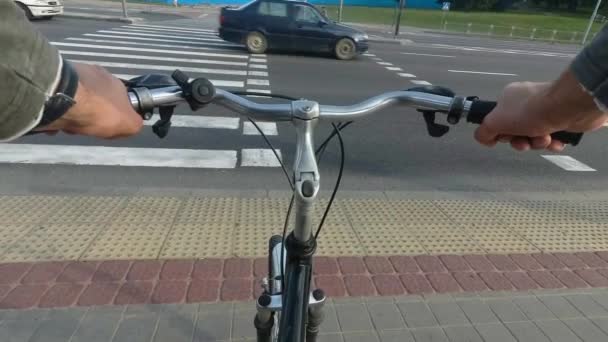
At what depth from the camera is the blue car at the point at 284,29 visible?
12.9 meters

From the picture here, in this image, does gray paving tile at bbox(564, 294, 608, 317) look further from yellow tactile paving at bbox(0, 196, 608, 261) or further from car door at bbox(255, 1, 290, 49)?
car door at bbox(255, 1, 290, 49)

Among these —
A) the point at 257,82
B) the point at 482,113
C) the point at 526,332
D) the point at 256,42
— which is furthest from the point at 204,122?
the point at 256,42

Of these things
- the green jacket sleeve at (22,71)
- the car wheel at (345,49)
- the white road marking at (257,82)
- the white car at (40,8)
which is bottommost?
the white road marking at (257,82)

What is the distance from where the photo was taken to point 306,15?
1302 centimetres

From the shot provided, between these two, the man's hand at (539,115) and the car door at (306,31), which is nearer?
the man's hand at (539,115)

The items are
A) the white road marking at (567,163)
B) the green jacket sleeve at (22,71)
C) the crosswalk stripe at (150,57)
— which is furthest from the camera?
the crosswalk stripe at (150,57)

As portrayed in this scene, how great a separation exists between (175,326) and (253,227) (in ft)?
3.99

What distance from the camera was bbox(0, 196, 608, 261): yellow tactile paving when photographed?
3162mm

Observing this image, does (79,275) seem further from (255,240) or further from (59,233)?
(255,240)

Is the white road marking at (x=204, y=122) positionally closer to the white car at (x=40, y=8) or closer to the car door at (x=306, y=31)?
the car door at (x=306, y=31)

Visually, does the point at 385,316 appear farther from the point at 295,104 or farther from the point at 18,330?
the point at 18,330

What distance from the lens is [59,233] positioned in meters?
3.26

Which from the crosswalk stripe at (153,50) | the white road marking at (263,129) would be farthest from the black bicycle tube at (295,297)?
the crosswalk stripe at (153,50)

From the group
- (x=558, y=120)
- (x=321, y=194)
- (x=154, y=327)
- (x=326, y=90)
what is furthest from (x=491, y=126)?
(x=326, y=90)
